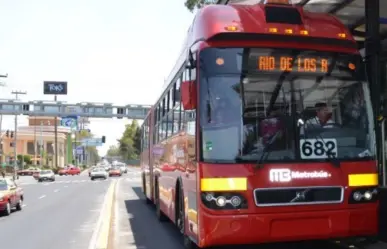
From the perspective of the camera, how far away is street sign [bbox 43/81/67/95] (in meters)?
75.9

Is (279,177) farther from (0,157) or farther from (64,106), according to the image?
(0,157)

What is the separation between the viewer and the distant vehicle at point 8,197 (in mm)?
19016

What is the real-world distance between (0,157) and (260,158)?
349ft

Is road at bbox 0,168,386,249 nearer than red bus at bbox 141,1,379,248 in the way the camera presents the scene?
No

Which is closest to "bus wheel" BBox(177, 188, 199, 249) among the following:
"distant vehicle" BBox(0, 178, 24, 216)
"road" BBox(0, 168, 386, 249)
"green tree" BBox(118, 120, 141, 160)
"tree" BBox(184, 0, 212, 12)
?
"road" BBox(0, 168, 386, 249)

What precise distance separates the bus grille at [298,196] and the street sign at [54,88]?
7133cm

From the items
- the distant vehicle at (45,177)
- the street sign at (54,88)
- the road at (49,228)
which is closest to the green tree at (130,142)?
the street sign at (54,88)

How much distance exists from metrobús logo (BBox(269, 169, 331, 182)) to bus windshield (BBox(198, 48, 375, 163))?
0.55ft

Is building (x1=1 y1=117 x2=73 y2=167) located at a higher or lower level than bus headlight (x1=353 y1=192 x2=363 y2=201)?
higher

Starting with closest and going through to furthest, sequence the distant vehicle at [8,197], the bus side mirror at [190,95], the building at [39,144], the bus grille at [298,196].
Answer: the bus grille at [298,196] < the bus side mirror at [190,95] < the distant vehicle at [8,197] < the building at [39,144]

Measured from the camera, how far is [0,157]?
107 metres

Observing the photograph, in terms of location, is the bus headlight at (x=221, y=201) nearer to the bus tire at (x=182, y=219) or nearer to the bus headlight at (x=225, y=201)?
the bus headlight at (x=225, y=201)

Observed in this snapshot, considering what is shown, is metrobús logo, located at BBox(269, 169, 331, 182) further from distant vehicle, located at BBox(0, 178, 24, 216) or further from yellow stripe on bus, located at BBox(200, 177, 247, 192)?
distant vehicle, located at BBox(0, 178, 24, 216)

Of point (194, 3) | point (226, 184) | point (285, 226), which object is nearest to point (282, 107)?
point (226, 184)
